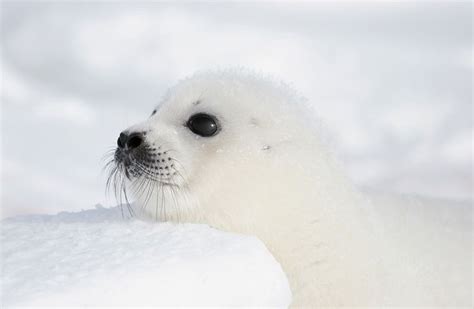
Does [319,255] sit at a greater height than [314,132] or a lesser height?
lesser

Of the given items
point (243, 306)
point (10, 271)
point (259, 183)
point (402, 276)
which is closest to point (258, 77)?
point (259, 183)

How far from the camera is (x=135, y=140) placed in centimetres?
463

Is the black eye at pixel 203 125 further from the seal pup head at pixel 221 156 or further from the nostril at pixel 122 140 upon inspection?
the nostril at pixel 122 140

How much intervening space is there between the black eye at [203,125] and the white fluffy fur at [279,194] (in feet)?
0.12

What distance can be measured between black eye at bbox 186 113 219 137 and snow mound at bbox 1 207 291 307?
636 millimetres

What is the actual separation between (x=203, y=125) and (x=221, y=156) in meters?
0.25

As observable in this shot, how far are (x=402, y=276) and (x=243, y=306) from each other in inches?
65.3

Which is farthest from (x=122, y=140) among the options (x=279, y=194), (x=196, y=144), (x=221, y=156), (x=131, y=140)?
(x=279, y=194)

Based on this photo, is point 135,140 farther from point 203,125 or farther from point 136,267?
point 136,267

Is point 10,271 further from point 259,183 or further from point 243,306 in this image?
point 259,183

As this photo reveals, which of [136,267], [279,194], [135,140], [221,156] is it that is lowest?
[136,267]

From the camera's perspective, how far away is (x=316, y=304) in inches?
177

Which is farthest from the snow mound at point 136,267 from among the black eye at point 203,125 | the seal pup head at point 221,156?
the black eye at point 203,125

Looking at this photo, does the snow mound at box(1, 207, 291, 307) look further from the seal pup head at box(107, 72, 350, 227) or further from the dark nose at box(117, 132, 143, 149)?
the dark nose at box(117, 132, 143, 149)
